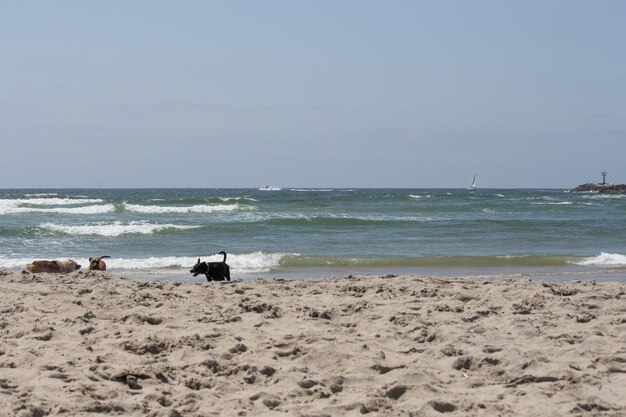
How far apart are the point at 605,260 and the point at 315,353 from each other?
10150 millimetres

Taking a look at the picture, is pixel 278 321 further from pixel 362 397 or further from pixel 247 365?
pixel 362 397

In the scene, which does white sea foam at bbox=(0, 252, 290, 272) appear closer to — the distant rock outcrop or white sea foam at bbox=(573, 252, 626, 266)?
white sea foam at bbox=(573, 252, 626, 266)

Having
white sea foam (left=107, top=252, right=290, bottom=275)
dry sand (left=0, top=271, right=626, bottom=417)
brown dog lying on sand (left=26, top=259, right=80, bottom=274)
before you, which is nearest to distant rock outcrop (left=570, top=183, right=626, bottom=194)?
white sea foam (left=107, top=252, right=290, bottom=275)

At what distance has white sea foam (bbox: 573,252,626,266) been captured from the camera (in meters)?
13.0

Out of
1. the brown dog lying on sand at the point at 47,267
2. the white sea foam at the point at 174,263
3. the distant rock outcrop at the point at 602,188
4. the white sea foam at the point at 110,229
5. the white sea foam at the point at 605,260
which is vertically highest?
the distant rock outcrop at the point at 602,188

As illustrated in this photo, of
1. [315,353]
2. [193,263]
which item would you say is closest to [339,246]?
[193,263]

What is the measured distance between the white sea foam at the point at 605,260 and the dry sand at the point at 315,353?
6.38 m

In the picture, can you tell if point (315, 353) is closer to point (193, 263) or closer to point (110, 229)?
point (193, 263)

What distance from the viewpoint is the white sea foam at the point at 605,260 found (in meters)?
13.0

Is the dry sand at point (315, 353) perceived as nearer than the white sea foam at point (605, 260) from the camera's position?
Yes

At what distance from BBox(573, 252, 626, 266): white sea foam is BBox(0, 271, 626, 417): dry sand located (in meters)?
6.38

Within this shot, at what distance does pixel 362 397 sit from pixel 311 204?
3394 centimetres


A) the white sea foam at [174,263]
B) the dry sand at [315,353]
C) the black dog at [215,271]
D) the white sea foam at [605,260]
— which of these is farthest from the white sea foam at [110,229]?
the dry sand at [315,353]

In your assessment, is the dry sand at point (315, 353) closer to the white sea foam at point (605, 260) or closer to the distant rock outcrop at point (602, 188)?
the white sea foam at point (605, 260)
